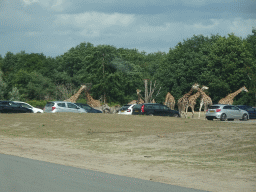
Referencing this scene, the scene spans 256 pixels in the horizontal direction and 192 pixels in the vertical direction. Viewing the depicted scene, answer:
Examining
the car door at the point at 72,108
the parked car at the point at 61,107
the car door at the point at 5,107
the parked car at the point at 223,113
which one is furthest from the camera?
the parked car at the point at 223,113

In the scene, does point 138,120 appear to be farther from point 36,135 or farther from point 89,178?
point 89,178

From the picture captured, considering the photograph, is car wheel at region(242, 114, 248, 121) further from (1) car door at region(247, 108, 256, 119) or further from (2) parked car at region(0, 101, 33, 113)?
(2) parked car at region(0, 101, 33, 113)

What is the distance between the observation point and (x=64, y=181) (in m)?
8.35

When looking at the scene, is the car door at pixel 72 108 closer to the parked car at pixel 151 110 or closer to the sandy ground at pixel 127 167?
the parked car at pixel 151 110

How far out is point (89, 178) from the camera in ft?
29.1

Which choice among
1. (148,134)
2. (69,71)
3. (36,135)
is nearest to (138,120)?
(148,134)

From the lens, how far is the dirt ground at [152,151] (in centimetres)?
991

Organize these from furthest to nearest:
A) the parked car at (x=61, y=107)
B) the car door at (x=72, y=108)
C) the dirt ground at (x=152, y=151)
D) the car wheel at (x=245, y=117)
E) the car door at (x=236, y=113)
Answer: the car wheel at (x=245, y=117) → the car door at (x=236, y=113) → the car door at (x=72, y=108) → the parked car at (x=61, y=107) → the dirt ground at (x=152, y=151)

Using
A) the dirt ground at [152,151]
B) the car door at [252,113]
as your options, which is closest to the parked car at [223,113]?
the car door at [252,113]

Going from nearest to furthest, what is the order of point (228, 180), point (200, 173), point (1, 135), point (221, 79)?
1. point (228, 180)
2. point (200, 173)
3. point (1, 135)
4. point (221, 79)

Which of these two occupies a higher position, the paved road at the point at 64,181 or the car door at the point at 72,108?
the car door at the point at 72,108

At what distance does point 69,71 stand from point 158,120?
209 ft

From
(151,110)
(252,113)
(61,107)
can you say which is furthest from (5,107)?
(252,113)

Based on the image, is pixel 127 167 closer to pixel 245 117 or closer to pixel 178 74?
pixel 245 117
